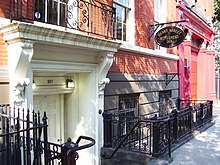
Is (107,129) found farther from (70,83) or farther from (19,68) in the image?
(19,68)

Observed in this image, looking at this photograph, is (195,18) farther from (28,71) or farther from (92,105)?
(28,71)

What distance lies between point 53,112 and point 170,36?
463cm

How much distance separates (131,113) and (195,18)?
8.28m

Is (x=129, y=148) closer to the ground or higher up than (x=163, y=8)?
closer to the ground

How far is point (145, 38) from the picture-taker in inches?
357

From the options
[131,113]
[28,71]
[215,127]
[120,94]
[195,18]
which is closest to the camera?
[28,71]

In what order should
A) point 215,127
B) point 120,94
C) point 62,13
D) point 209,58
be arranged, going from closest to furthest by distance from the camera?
point 62,13 → point 120,94 → point 215,127 → point 209,58

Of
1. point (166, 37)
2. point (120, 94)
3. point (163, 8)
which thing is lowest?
point (120, 94)

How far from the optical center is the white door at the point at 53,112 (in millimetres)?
6180

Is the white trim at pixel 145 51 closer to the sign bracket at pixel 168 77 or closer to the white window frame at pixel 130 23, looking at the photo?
the white window frame at pixel 130 23

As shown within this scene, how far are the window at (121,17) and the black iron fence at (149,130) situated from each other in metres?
2.61

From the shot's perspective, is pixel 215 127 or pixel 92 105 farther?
pixel 215 127

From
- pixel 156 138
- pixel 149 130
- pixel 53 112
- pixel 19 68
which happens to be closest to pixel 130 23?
A: pixel 149 130

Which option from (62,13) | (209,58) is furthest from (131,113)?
(209,58)
